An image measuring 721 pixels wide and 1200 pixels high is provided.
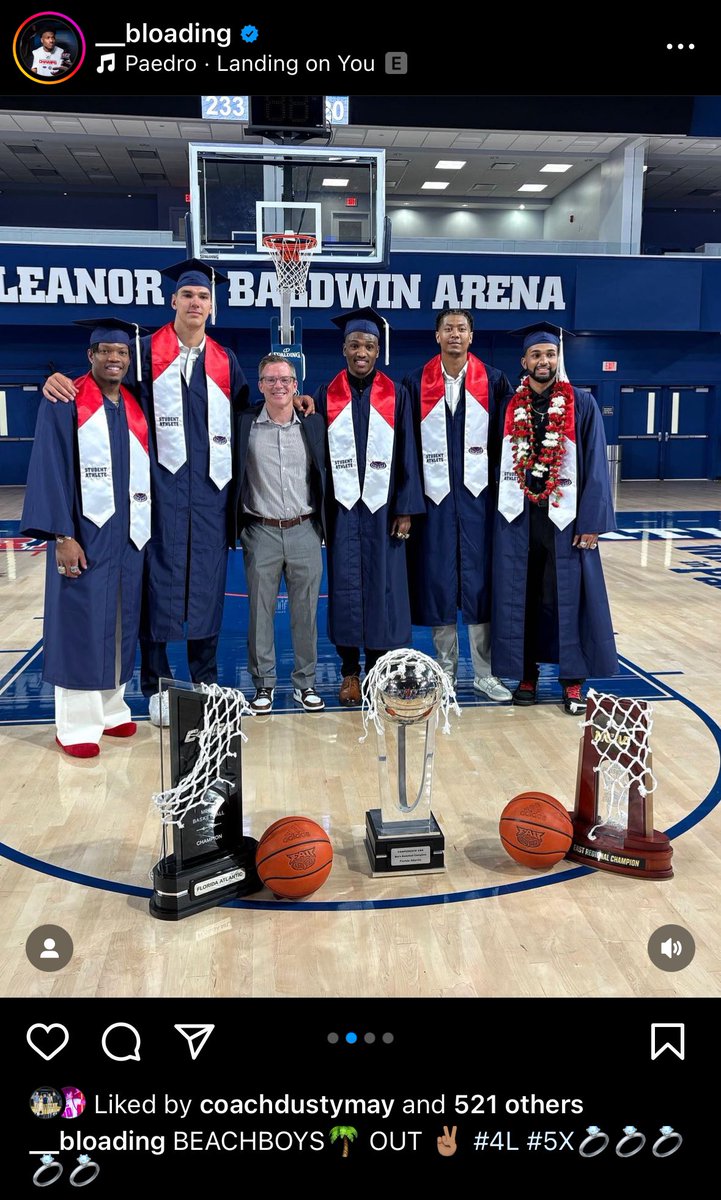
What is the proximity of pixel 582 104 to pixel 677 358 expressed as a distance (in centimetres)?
500

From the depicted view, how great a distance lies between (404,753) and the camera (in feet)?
11.4

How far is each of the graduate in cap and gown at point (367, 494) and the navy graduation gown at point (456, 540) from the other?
0.12m

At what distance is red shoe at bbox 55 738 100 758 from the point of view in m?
4.73

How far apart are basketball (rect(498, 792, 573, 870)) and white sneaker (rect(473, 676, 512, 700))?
2.07m

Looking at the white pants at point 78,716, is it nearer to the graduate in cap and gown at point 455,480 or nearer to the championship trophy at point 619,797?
the graduate in cap and gown at point 455,480

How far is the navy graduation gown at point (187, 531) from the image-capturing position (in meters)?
5.08

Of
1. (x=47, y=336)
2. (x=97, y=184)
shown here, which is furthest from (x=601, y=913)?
(x=97, y=184)

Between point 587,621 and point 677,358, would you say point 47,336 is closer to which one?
point 677,358

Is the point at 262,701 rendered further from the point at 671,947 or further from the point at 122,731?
the point at 671,947

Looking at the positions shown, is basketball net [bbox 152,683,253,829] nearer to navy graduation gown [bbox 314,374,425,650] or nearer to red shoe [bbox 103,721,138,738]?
red shoe [bbox 103,721,138,738]

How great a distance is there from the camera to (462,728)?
202 inches

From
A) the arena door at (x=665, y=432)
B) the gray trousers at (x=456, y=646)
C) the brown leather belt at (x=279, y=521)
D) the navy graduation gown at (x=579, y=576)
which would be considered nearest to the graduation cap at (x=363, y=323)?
the brown leather belt at (x=279, y=521)
